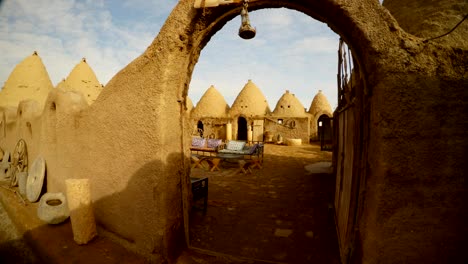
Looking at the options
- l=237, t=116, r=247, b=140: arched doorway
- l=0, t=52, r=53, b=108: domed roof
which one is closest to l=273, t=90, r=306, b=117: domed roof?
l=237, t=116, r=247, b=140: arched doorway

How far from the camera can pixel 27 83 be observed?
14070 millimetres

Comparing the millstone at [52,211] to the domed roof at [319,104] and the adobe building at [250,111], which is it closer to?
the adobe building at [250,111]

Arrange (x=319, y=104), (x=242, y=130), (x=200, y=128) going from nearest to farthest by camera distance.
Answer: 1. (x=200, y=128)
2. (x=319, y=104)
3. (x=242, y=130)

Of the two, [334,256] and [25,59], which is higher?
[25,59]

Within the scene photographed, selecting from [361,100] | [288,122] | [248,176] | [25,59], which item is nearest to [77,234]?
[361,100]

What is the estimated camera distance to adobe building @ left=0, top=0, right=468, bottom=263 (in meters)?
Answer: 2.25

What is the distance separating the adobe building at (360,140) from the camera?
2.25 meters

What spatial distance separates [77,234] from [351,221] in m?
4.08

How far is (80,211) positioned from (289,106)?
22.1 meters

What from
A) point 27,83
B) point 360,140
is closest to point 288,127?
point 360,140

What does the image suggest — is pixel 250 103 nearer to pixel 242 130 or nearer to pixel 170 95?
pixel 242 130

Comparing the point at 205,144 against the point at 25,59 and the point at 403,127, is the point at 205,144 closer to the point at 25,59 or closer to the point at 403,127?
the point at 403,127

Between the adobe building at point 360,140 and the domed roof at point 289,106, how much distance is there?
2022 cm

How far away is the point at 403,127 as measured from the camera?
229cm
